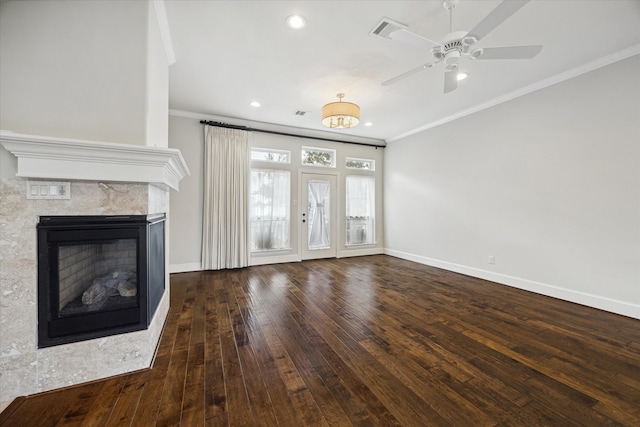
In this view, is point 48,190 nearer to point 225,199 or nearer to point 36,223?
point 36,223

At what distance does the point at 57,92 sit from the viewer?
1642 mm

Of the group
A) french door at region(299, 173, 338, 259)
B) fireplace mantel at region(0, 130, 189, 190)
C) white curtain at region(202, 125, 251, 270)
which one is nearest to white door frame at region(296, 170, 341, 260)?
french door at region(299, 173, 338, 259)

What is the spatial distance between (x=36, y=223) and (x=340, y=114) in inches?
122

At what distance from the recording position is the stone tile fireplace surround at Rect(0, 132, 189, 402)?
1503 mm

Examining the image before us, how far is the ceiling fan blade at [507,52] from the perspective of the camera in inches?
78.9

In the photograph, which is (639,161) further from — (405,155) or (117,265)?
(117,265)

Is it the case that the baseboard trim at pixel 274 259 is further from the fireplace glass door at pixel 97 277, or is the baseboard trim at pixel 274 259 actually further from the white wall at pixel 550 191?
the fireplace glass door at pixel 97 277

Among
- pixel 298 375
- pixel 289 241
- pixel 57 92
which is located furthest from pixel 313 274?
pixel 57 92

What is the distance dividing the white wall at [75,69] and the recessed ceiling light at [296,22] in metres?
1.13

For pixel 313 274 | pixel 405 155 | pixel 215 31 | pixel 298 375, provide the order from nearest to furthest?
pixel 298 375 < pixel 215 31 < pixel 313 274 < pixel 405 155

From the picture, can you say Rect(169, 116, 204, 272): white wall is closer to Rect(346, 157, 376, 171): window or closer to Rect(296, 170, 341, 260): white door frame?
Rect(296, 170, 341, 260): white door frame

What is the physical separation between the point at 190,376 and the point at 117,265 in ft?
3.12

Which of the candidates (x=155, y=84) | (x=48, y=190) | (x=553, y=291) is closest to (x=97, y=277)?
(x=48, y=190)

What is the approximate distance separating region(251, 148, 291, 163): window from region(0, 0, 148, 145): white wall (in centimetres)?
327
